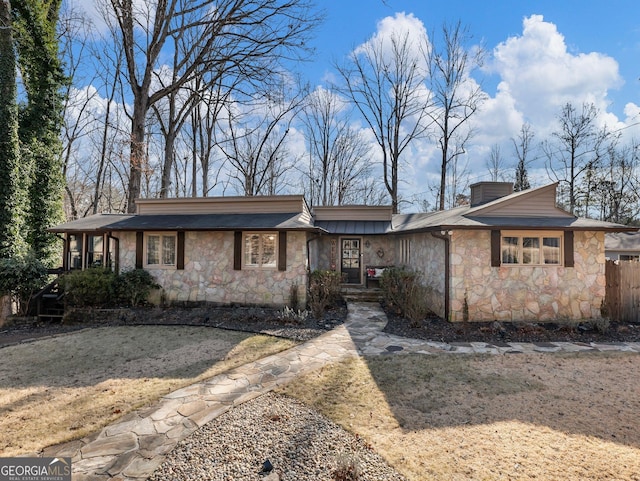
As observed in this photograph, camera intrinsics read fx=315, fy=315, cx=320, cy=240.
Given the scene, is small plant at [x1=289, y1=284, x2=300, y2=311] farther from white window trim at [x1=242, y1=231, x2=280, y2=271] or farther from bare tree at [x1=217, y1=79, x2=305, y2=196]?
bare tree at [x1=217, y1=79, x2=305, y2=196]

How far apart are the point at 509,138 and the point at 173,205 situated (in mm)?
23103

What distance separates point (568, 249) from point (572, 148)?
17561mm

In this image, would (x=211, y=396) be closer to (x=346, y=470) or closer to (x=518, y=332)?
(x=346, y=470)

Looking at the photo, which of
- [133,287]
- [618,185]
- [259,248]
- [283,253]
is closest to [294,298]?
[283,253]

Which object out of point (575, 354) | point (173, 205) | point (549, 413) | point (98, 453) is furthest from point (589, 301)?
point (173, 205)

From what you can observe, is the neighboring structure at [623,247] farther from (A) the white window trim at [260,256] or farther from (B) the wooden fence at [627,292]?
(A) the white window trim at [260,256]

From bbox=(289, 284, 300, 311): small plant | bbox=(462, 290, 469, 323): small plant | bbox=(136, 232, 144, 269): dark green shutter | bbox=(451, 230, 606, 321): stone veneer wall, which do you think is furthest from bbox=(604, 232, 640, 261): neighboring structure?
bbox=(136, 232, 144, 269): dark green shutter

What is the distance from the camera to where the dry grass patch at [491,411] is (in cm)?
297

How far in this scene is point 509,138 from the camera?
22906mm

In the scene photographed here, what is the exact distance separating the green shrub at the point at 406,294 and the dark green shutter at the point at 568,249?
3.61 metres

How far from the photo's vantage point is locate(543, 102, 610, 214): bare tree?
20.3 meters

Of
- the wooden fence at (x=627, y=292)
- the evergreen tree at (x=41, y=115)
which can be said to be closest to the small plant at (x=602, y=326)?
the wooden fence at (x=627, y=292)

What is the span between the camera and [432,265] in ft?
31.0

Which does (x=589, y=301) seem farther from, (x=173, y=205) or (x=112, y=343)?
(x=173, y=205)
